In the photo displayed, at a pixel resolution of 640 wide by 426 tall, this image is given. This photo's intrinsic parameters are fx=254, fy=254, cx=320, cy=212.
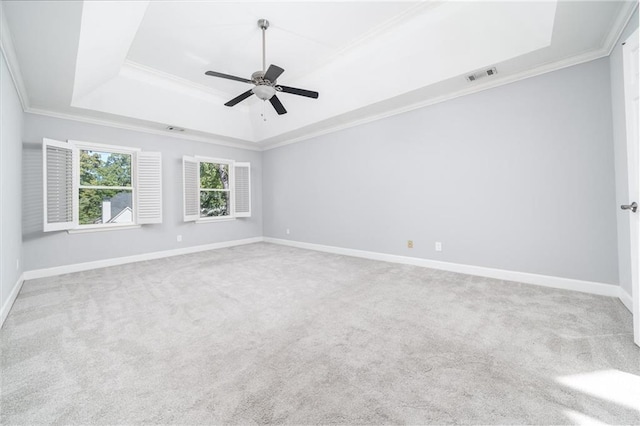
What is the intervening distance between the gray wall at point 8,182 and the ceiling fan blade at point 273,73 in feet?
7.73

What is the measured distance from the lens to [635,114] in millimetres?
1864

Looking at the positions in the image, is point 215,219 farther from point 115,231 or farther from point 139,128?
point 139,128

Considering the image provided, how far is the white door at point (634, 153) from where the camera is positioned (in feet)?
5.97

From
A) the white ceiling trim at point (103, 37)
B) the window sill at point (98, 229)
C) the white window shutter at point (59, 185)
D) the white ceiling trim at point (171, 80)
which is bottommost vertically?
the window sill at point (98, 229)

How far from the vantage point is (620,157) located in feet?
8.29

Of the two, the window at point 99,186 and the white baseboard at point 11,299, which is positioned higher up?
the window at point 99,186

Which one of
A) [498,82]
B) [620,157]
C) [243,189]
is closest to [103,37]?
[243,189]

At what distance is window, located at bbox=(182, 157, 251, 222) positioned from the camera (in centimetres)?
605

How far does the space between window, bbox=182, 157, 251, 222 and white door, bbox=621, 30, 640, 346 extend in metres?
6.13

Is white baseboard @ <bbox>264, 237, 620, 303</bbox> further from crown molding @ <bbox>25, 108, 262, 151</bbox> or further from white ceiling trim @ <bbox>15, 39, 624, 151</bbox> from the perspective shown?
crown molding @ <bbox>25, 108, 262, 151</bbox>

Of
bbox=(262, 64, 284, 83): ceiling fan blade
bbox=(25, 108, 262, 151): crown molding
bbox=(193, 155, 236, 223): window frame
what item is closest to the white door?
bbox=(262, 64, 284, 83): ceiling fan blade

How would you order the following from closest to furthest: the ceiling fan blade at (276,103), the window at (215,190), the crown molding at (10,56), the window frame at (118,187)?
the crown molding at (10,56) < the ceiling fan blade at (276,103) < the window frame at (118,187) < the window at (215,190)

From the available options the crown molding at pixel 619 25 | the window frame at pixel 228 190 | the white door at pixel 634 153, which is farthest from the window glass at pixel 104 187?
the crown molding at pixel 619 25

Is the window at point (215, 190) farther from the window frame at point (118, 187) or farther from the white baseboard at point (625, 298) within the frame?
the white baseboard at point (625, 298)
